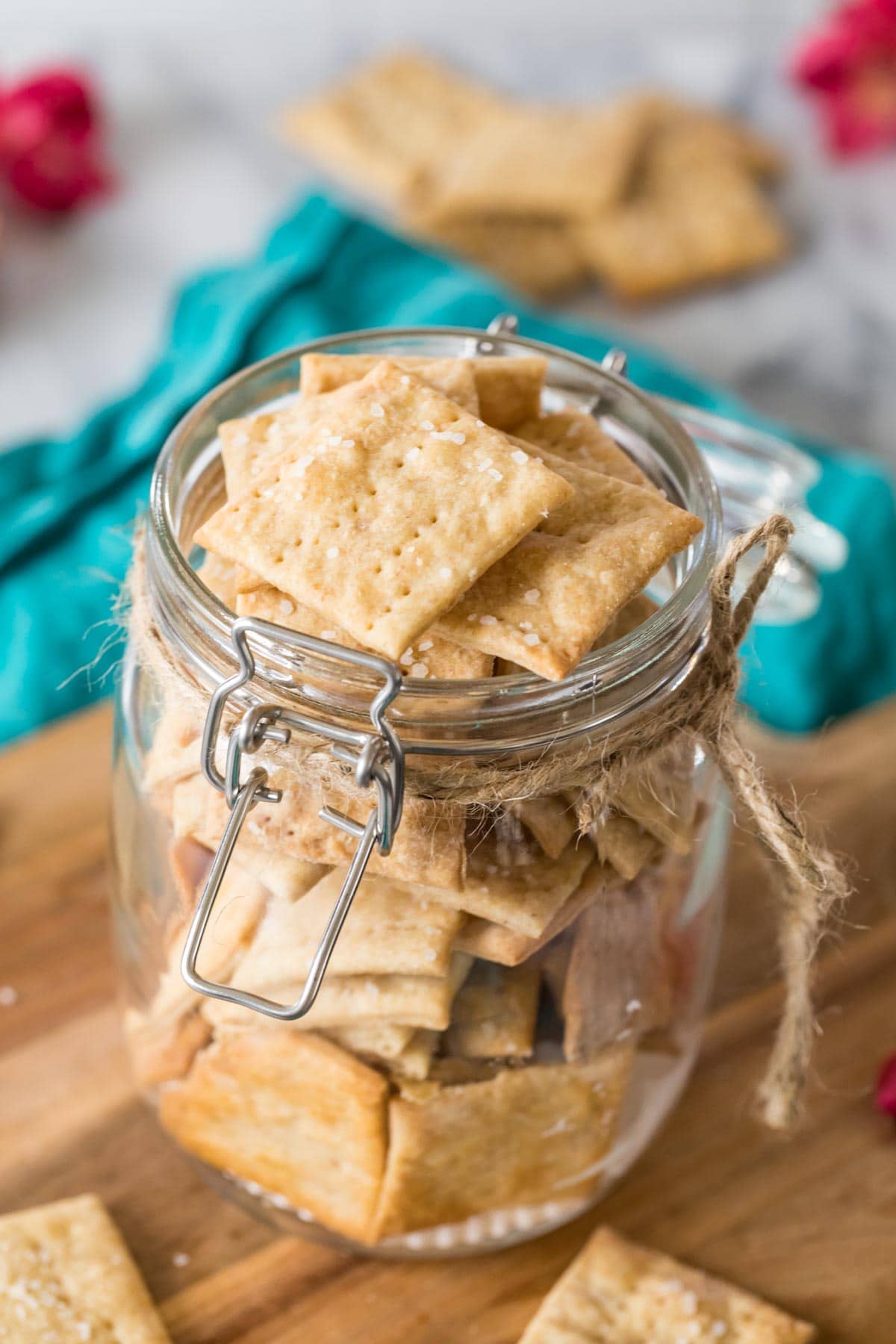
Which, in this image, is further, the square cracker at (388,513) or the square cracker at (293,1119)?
the square cracker at (293,1119)

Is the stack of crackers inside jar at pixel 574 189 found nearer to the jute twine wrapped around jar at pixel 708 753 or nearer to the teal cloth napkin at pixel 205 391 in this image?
the teal cloth napkin at pixel 205 391

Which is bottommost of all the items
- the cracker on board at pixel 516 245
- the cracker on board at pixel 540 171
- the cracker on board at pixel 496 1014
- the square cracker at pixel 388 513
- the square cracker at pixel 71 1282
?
the square cracker at pixel 71 1282

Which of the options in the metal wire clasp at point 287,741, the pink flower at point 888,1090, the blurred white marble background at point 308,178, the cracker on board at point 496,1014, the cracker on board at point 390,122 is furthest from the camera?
the cracker on board at point 390,122

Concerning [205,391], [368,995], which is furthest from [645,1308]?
[205,391]

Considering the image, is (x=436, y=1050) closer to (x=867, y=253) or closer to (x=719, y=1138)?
(x=719, y=1138)

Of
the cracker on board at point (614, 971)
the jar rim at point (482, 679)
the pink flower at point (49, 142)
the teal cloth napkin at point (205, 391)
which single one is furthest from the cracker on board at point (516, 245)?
the cracker on board at point (614, 971)

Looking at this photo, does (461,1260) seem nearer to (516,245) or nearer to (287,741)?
(287,741)

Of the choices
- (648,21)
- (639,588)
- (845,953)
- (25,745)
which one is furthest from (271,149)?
(639,588)
